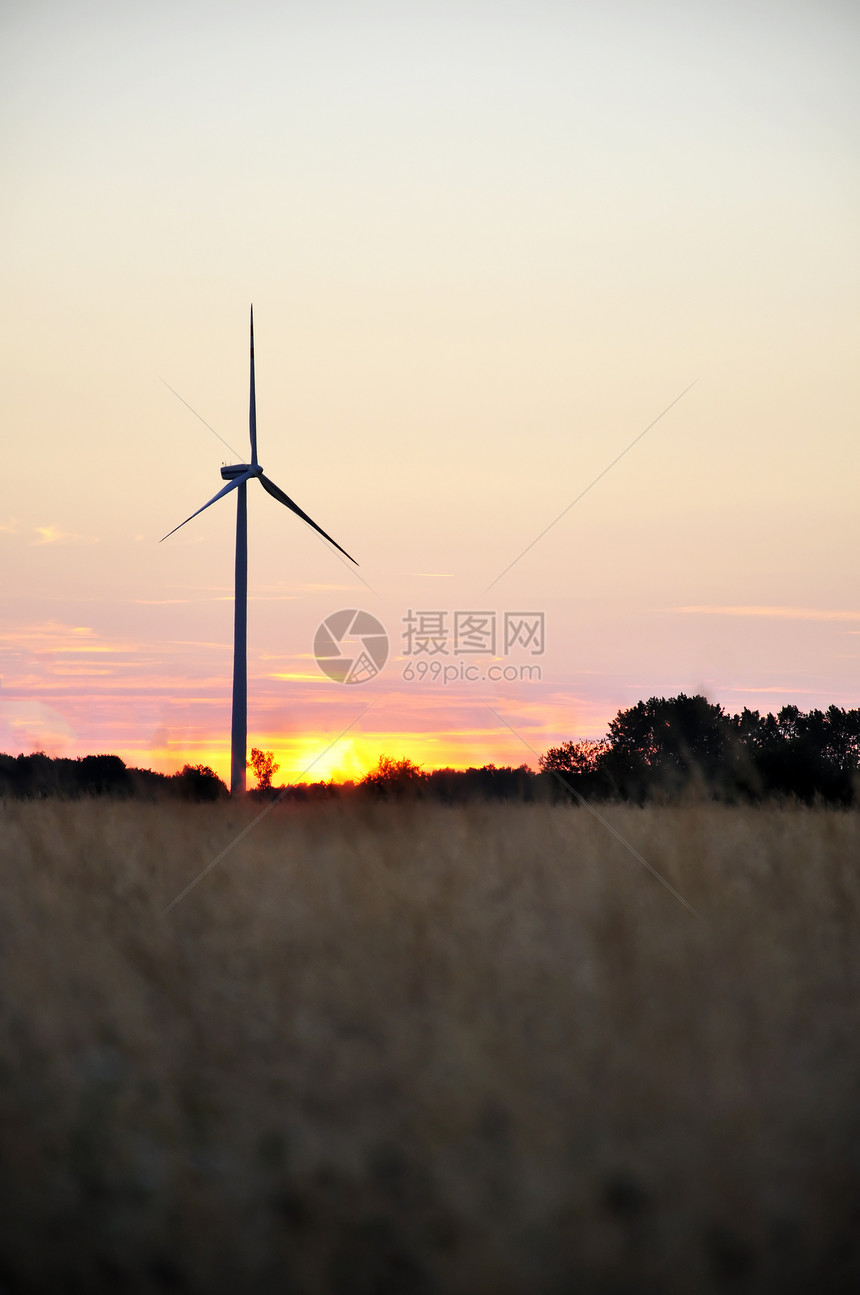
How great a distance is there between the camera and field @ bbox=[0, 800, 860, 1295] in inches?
136

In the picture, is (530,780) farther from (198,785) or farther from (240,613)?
(240,613)

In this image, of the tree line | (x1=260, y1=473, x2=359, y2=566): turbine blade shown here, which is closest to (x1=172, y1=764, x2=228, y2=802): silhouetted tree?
the tree line

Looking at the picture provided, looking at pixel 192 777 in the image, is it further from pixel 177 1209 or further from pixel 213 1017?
pixel 177 1209

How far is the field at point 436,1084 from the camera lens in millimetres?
3457

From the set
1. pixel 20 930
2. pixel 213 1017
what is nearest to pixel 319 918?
pixel 213 1017

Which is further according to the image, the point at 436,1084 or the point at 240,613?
the point at 240,613

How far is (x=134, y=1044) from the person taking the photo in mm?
5016

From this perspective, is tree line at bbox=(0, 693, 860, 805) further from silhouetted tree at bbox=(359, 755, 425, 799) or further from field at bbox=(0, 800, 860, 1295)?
field at bbox=(0, 800, 860, 1295)

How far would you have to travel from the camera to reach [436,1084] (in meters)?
4.38

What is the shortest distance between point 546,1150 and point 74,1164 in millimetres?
1904

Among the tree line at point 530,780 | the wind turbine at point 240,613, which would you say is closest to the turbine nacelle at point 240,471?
the wind turbine at point 240,613

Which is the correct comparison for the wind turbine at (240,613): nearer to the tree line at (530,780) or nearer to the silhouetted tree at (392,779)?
the tree line at (530,780)

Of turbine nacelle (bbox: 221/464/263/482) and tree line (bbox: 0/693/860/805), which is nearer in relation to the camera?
tree line (bbox: 0/693/860/805)

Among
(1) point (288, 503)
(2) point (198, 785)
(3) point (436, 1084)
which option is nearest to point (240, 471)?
(1) point (288, 503)
